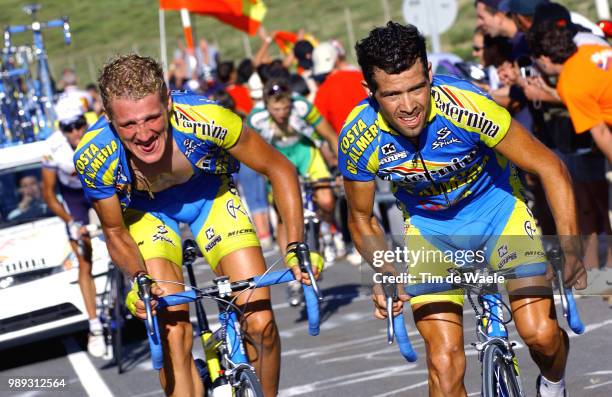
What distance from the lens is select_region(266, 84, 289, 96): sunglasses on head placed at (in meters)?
12.1

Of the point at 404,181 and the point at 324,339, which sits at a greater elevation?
the point at 404,181

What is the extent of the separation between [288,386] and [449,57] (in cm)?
775

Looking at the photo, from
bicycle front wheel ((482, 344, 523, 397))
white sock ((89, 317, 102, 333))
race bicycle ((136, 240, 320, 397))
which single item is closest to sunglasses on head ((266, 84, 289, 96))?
white sock ((89, 317, 102, 333))

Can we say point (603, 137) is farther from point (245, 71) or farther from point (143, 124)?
point (245, 71)

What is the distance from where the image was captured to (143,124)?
236 inches

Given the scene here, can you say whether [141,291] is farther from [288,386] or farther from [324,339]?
[324,339]

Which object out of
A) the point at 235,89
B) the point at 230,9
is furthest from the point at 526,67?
the point at 230,9

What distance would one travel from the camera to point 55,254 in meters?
11.5

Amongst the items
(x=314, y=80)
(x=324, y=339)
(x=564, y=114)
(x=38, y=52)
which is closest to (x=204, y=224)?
(x=324, y=339)

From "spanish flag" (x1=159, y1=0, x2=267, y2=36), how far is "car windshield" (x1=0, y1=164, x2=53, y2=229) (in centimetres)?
747

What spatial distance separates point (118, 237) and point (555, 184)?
2.33 meters

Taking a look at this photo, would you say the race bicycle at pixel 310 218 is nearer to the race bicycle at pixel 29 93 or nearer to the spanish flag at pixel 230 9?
the race bicycle at pixel 29 93

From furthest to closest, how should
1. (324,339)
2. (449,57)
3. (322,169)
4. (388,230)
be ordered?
(449,57) < (388,230) < (322,169) < (324,339)

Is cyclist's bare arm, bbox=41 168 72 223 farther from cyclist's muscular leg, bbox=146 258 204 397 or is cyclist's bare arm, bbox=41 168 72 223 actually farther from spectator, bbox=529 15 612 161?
cyclist's muscular leg, bbox=146 258 204 397
